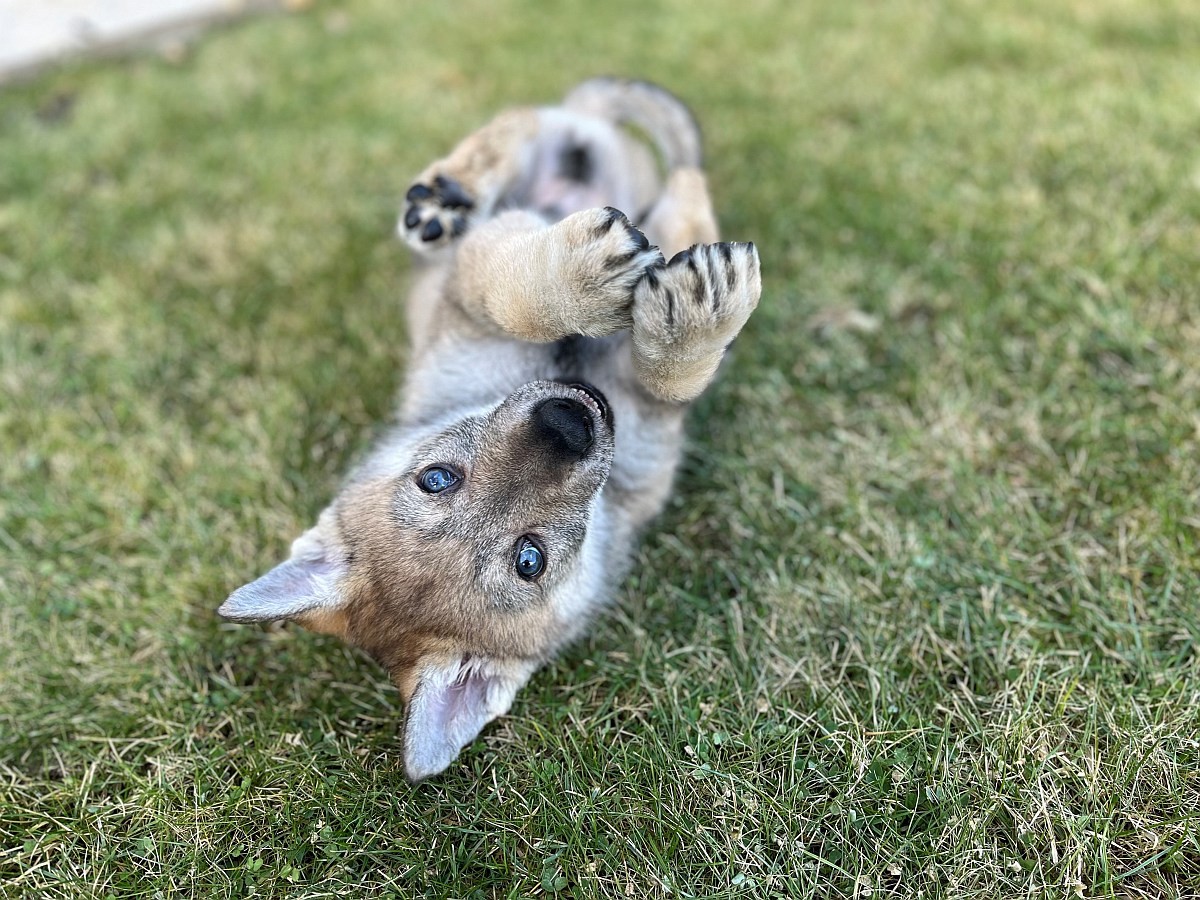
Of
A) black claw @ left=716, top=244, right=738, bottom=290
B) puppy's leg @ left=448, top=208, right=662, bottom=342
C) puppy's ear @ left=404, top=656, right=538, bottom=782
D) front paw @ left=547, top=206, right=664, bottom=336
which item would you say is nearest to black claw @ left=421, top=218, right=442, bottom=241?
puppy's leg @ left=448, top=208, right=662, bottom=342

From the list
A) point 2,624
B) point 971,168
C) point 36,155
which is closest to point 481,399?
point 2,624

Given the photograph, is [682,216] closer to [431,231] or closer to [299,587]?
[431,231]

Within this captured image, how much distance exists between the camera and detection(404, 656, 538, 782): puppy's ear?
232 cm

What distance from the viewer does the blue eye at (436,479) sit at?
257cm

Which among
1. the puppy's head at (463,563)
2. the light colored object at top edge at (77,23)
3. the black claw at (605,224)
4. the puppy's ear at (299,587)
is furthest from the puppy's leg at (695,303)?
the light colored object at top edge at (77,23)

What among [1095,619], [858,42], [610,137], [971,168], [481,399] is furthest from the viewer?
[858,42]

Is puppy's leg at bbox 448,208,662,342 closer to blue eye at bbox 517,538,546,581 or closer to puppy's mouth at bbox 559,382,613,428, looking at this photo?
puppy's mouth at bbox 559,382,613,428

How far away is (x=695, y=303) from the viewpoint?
244cm

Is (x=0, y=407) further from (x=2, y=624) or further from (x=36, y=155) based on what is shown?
(x=36, y=155)

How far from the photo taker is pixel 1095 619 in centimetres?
262

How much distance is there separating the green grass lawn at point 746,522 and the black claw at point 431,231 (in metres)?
→ 0.86

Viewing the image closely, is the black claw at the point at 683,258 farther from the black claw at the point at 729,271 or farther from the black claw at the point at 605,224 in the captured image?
the black claw at the point at 605,224

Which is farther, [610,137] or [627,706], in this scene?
[610,137]

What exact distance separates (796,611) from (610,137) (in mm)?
2526
